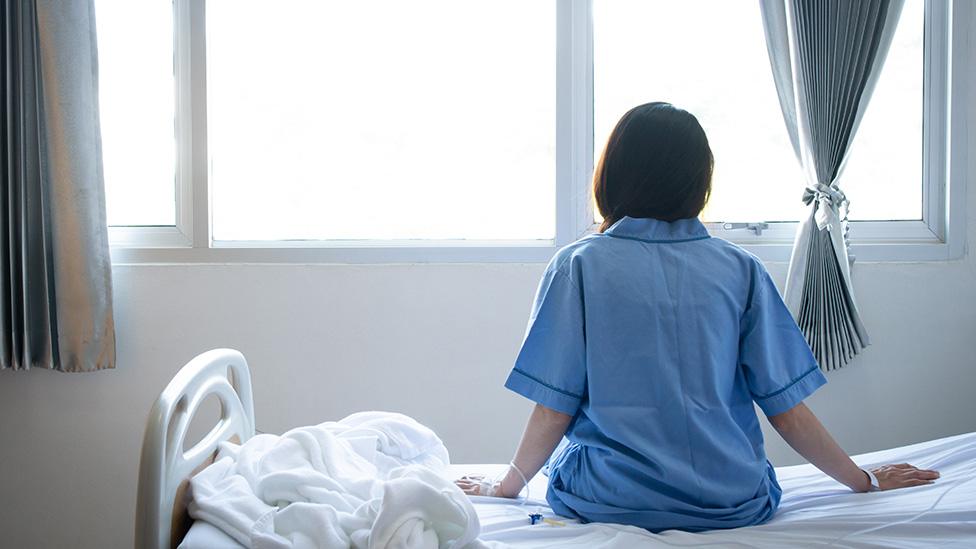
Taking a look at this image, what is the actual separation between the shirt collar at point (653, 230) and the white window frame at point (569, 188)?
1.04 metres

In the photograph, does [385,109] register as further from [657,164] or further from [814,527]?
[814,527]

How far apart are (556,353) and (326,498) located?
0.44 m

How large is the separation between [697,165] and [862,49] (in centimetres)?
132

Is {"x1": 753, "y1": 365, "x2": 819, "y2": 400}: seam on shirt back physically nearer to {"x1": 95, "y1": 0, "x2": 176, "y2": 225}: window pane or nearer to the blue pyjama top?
the blue pyjama top

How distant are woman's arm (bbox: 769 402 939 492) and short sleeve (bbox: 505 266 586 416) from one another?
14.2 inches

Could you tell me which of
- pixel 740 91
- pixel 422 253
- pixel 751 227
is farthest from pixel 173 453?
pixel 740 91

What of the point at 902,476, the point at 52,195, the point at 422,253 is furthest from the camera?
the point at 422,253

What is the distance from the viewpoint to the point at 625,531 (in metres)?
1.20

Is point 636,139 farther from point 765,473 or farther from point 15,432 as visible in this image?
point 15,432

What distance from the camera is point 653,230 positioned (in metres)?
1.24

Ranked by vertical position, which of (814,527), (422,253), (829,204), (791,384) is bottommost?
(814,527)

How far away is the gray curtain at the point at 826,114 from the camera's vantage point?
2.16 metres

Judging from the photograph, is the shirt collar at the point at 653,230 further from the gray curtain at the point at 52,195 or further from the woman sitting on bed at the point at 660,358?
the gray curtain at the point at 52,195

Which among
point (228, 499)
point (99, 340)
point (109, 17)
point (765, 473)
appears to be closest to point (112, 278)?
point (99, 340)
